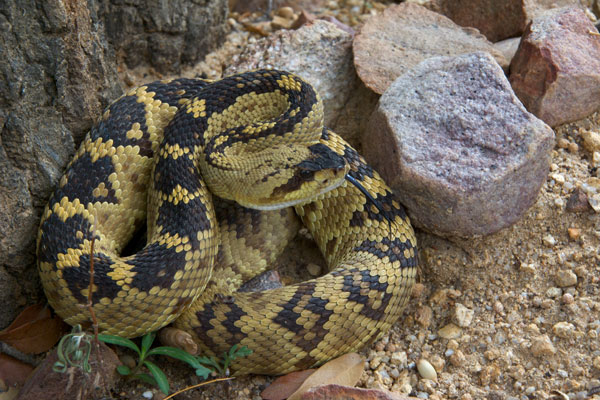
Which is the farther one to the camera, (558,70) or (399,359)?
(558,70)

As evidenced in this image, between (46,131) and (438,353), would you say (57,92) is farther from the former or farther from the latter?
(438,353)

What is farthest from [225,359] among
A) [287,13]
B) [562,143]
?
[287,13]

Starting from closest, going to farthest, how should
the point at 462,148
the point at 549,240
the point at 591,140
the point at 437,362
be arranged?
the point at 437,362
the point at 462,148
the point at 549,240
the point at 591,140

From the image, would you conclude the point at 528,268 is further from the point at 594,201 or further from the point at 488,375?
the point at 488,375

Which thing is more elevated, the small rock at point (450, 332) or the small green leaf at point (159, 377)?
the small rock at point (450, 332)

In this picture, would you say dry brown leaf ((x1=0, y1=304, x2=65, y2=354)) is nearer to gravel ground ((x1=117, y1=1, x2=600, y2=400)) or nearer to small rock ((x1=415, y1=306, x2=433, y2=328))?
gravel ground ((x1=117, y1=1, x2=600, y2=400))

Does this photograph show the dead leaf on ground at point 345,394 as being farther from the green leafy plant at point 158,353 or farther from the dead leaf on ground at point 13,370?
the dead leaf on ground at point 13,370

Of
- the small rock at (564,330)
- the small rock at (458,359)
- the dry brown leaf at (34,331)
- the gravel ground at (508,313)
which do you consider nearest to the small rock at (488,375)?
the gravel ground at (508,313)
